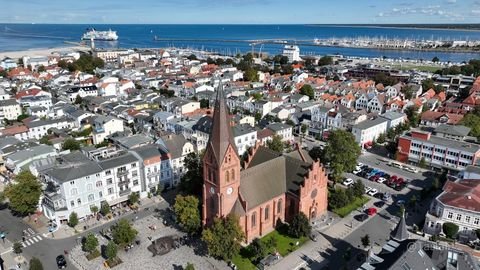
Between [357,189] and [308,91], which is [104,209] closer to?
[357,189]

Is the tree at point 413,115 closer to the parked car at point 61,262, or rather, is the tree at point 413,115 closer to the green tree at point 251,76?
the green tree at point 251,76

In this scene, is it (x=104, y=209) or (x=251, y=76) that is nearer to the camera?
(x=104, y=209)

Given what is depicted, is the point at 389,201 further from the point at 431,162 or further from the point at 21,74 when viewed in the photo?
the point at 21,74

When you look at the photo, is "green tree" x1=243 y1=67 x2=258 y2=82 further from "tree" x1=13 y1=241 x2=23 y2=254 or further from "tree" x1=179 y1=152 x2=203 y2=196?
"tree" x1=13 y1=241 x2=23 y2=254

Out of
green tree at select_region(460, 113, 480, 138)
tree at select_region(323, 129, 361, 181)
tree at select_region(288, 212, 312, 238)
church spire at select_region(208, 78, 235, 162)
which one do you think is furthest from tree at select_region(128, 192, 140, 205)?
green tree at select_region(460, 113, 480, 138)

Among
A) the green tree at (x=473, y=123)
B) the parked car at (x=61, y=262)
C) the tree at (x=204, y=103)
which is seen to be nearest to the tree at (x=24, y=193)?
the parked car at (x=61, y=262)

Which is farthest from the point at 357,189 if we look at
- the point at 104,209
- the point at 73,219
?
the point at 73,219
